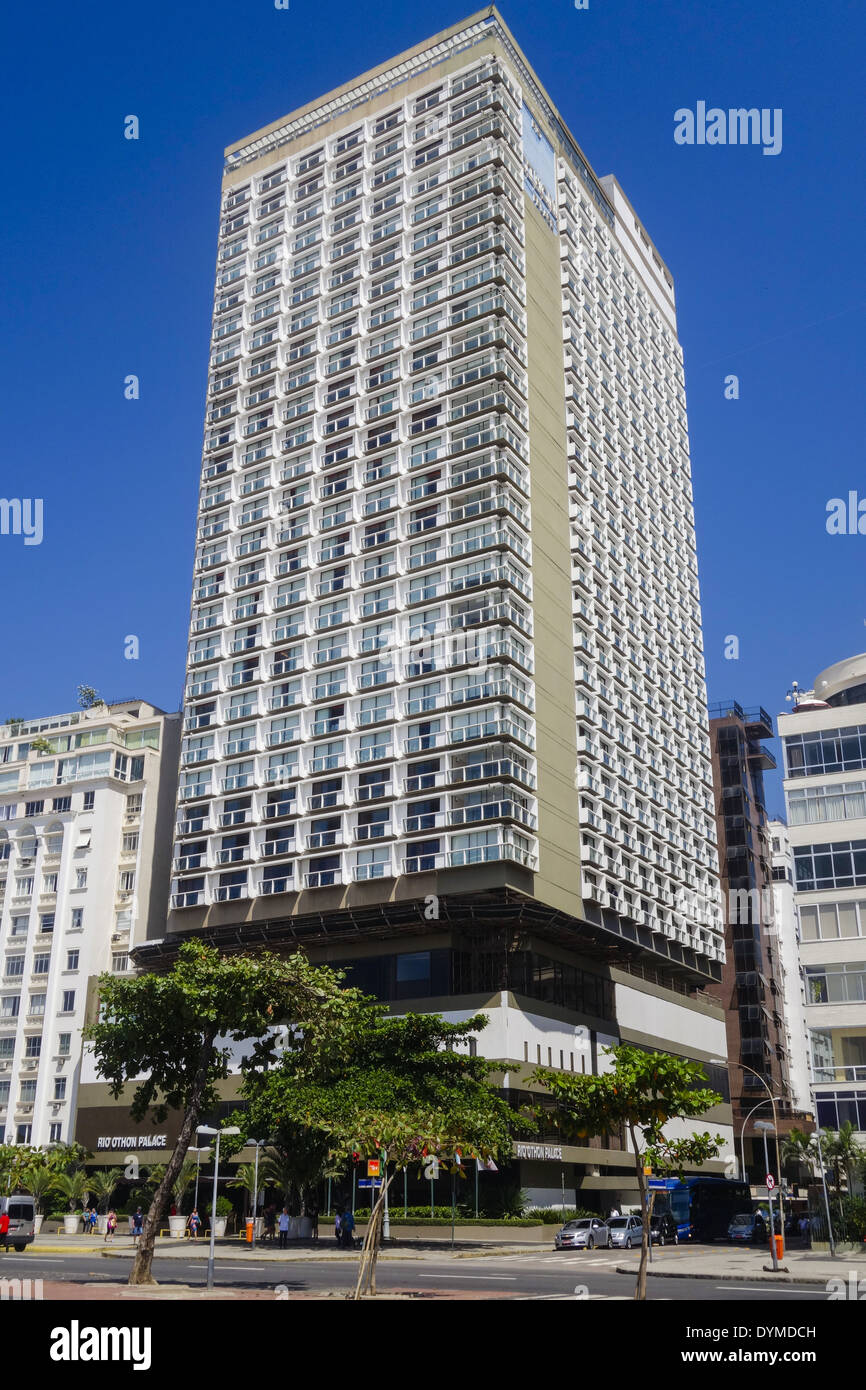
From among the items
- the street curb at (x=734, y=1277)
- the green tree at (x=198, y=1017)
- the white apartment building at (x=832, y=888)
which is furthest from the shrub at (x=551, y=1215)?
the green tree at (x=198, y=1017)

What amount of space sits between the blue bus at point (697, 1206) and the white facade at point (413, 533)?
20.2m

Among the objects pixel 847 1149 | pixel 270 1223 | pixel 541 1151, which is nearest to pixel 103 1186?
pixel 270 1223

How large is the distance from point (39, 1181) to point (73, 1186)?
2.26 m

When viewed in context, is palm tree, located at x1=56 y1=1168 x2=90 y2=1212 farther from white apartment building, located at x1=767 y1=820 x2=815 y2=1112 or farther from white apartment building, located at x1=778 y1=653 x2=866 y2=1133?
white apartment building, located at x1=767 y1=820 x2=815 y2=1112

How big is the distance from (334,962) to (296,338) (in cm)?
4841

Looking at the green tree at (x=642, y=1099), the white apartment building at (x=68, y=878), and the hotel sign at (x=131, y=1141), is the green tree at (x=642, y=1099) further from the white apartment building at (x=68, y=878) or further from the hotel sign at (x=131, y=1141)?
the white apartment building at (x=68, y=878)

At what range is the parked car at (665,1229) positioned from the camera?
2603 inches

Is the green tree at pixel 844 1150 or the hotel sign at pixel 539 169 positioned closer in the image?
the green tree at pixel 844 1150

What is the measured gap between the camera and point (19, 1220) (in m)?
53.4

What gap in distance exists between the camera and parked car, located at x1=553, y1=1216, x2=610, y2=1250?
57.3 m

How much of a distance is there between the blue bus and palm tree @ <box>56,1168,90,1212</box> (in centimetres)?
3630

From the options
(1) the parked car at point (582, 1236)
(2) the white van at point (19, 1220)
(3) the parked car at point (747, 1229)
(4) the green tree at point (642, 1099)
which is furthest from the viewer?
(3) the parked car at point (747, 1229)

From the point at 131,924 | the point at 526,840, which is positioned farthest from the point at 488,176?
the point at 131,924

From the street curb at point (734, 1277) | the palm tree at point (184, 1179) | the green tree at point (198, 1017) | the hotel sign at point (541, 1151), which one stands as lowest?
the street curb at point (734, 1277)
